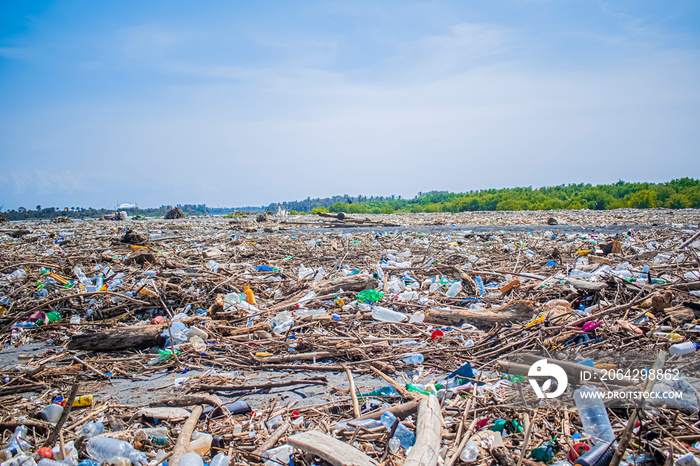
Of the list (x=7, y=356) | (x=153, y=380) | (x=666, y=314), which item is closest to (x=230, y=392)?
(x=153, y=380)

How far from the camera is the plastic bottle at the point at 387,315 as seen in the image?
385 centimetres

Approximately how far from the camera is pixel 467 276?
16.5ft

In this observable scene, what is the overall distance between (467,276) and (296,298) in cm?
230

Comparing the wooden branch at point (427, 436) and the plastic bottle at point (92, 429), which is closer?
the wooden branch at point (427, 436)

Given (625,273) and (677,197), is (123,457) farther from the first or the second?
(677,197)

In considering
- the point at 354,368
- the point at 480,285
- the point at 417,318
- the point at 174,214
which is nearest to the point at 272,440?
the point at 354,368

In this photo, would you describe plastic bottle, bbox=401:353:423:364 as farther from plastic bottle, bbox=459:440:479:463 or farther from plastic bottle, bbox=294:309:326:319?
plastic bottle, bbox=294:309:326:319

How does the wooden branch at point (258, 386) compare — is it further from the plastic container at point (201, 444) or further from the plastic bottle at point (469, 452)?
the plastic bottle at point (469, 452)

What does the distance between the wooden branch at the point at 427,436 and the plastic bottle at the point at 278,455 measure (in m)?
0.58

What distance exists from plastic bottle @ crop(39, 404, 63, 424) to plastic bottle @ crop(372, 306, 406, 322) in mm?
2625

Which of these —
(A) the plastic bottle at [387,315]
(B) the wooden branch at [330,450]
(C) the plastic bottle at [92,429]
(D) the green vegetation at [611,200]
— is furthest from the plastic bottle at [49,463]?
(D) the green vegetation at [611,200]

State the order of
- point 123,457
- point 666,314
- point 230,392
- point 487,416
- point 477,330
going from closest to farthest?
point 123,457 → point 487,416 → point 230,392 → point 666,314 → point 477,330

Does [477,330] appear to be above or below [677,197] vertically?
below

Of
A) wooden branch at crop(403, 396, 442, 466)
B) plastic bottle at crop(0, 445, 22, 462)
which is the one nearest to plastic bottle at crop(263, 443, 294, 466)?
wooden branch at crop(403, 396, 442, 466)
